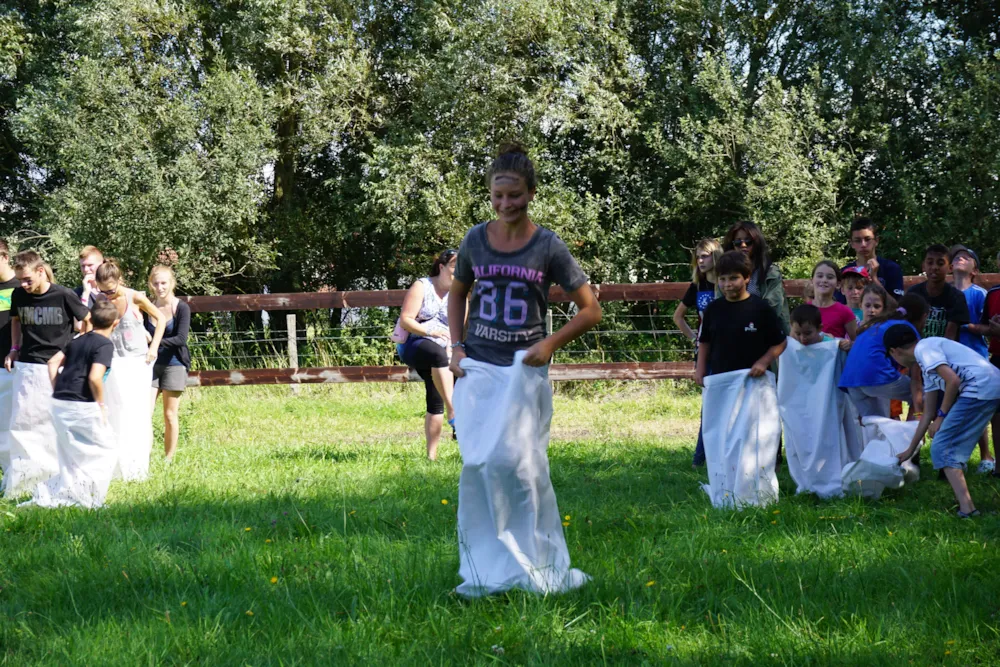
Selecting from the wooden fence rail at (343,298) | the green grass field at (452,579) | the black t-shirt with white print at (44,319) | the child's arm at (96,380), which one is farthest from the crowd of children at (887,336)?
the black t-shirt with white print at (44,319)

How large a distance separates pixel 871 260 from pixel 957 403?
7.68ft

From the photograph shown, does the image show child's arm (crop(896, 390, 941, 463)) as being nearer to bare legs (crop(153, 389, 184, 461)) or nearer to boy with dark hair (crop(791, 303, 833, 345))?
boy with dark hair (crop(791, 303, 833, 345))

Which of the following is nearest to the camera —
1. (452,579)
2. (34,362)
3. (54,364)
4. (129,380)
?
(452,579)

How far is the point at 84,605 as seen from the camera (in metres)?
3.98

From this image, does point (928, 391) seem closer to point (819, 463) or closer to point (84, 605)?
point (819, 463)

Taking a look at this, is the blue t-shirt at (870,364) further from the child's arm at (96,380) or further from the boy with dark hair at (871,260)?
the child's arm at (96,380)

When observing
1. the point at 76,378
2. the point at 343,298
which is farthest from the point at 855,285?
the point at 343,298

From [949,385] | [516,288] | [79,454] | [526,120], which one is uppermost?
[526,120]

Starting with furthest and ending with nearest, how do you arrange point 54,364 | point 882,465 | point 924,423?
point 54,364 → point 882,465 → point 924,423

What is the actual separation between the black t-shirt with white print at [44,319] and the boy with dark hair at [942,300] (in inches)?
251

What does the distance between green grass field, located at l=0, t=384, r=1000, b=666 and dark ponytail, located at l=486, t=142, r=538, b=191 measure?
1689 millimetres

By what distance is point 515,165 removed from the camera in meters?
3.93

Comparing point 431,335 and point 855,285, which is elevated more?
point 855,285

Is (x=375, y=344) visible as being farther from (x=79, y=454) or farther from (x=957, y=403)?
(x=957, y=403)
